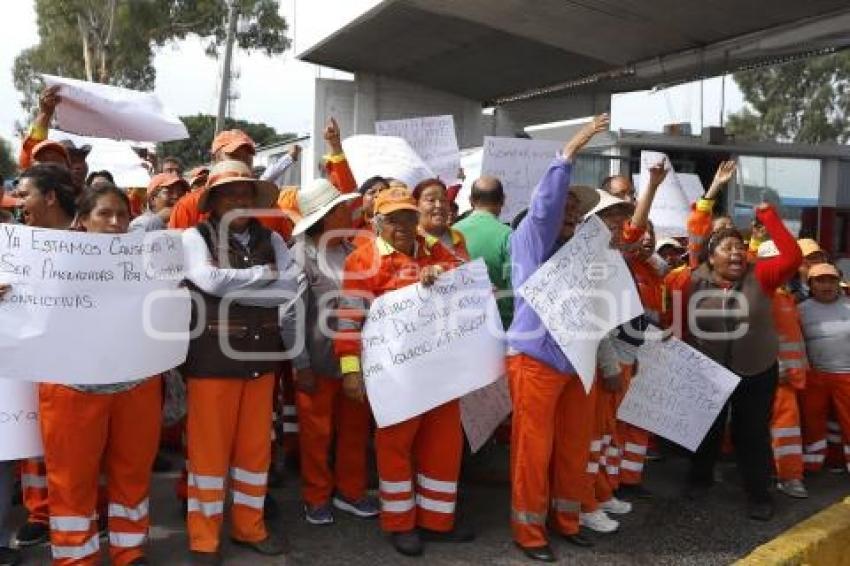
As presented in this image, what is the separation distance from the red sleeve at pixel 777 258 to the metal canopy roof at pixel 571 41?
9279 millimetres

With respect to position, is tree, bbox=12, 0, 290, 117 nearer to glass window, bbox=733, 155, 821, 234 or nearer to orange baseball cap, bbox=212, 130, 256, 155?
glass window, bbox=733, 155, 821, 234

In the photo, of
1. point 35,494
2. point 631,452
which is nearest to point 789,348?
point 631,452

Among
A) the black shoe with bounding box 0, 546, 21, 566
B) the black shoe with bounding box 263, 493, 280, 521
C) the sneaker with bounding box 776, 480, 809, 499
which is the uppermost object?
the black shoe with bounding box 0, 546, 21, 566

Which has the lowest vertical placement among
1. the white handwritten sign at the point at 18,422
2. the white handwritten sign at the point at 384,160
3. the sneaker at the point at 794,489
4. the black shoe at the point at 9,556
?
the sneaker at the point at 794,489

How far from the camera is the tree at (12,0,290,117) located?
96.0 feet

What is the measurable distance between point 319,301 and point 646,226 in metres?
2.07

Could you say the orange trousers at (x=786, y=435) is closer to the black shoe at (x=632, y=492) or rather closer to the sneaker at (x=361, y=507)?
the black shoe at (x=632, y=492)

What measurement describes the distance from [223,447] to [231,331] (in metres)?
0.53

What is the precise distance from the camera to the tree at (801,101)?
40.4 metres

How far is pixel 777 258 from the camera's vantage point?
4.86 meters

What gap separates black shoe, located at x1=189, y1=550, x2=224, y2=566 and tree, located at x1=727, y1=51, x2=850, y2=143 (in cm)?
4032

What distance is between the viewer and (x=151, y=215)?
5.03 m

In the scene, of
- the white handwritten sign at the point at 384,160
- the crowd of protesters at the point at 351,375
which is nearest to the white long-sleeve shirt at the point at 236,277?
the crowd of protesters at the point at 351,375

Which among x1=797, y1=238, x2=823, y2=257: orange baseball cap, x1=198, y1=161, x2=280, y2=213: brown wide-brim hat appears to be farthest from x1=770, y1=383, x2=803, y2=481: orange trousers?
x1=198, y1=161, x2=280, y2=213: brown wide-brim hat
